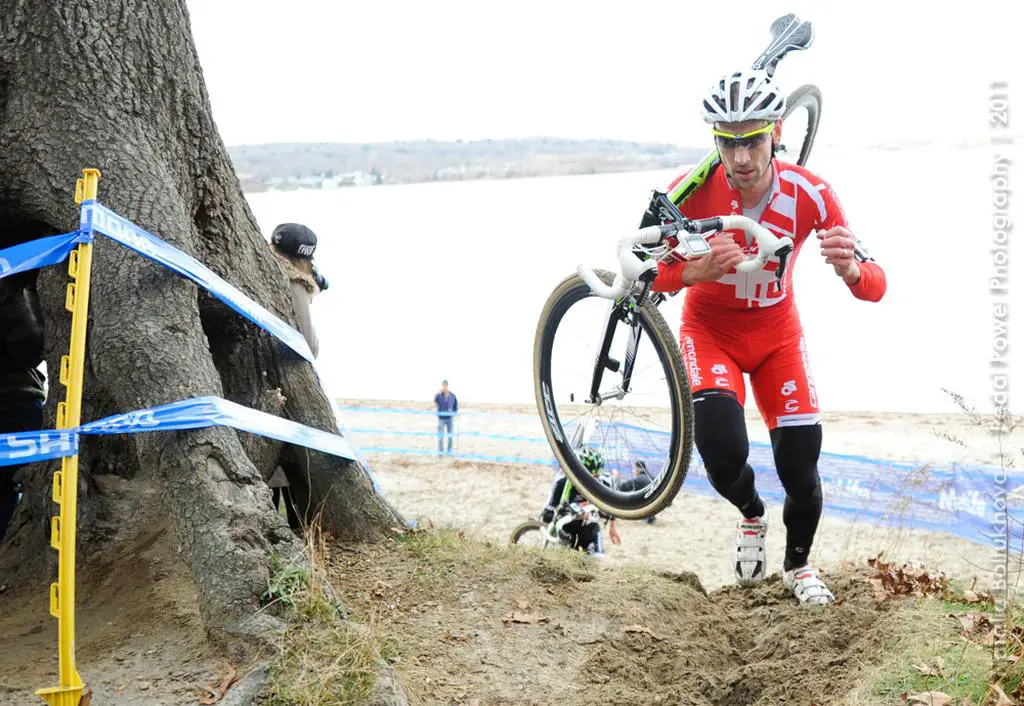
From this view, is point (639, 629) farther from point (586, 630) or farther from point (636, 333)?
point (636, 333)

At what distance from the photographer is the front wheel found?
452 cm

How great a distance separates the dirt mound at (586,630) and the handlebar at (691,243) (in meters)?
1.58

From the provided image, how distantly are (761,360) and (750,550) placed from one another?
3.47 ft

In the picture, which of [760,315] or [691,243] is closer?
[691,243]

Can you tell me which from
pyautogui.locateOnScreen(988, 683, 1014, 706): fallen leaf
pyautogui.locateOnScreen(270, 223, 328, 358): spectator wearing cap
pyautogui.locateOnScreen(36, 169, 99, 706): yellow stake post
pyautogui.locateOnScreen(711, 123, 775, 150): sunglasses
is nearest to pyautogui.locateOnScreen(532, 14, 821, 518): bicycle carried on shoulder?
pyautogui.locateOnScreen(711, 123, 775, 150): sunglasses

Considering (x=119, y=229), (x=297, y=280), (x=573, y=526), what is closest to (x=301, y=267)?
(x=297, y=280)

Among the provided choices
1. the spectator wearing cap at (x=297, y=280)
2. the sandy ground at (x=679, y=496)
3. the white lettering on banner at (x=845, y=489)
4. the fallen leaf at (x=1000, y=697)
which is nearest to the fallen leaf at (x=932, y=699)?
the fallen leaf at (x=1000, y=697)

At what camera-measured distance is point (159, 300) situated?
167 inches

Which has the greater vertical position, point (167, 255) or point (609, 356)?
point (167, 255)

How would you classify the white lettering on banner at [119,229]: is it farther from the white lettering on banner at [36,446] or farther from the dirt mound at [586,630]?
the dirt mound at [586,630]

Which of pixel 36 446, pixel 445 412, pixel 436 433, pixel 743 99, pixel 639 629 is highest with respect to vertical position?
pixel 743 99

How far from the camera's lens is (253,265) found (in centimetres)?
520

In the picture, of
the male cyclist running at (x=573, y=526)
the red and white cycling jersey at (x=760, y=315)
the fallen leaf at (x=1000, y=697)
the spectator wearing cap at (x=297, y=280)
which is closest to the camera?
the fallen leaf at (x=1000, y=697)

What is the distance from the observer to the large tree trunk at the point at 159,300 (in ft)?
12.7
